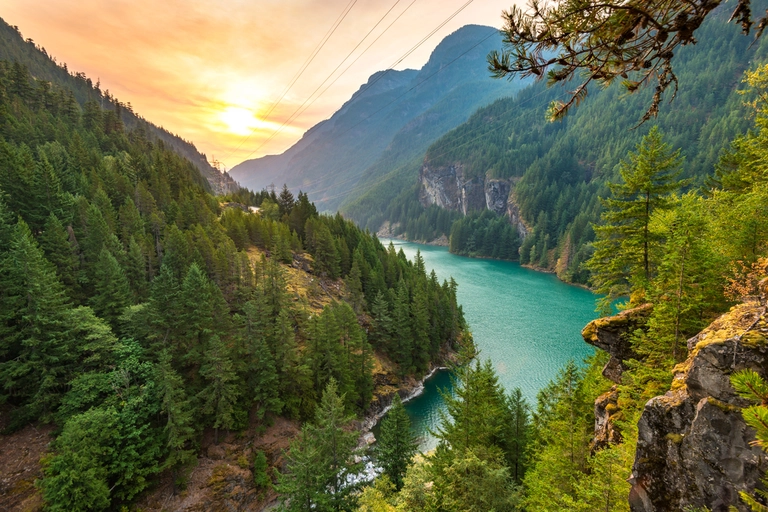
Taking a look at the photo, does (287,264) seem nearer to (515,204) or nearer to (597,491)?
(597,491)

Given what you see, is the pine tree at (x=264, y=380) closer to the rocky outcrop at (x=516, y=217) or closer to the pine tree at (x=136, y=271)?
the pine tree at (x=136, y=271)

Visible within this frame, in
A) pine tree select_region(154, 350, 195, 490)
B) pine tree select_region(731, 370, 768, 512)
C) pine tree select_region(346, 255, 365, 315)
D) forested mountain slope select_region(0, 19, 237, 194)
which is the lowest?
pine tree select_region(154, 350, 195, 490)

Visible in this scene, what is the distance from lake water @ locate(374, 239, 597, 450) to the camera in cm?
4178

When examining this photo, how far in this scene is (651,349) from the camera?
1159 centimetres

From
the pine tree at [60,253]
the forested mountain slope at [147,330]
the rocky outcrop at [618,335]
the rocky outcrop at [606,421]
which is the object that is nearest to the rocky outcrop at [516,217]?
the forested mountain slope at [147,330]

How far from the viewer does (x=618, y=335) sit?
1395cm

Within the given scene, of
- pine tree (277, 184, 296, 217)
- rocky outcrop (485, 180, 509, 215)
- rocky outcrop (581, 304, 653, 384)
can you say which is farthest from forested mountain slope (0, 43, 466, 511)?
rocky outcrop (485, 180, 509, 215)

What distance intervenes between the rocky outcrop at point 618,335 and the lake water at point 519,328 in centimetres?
1298

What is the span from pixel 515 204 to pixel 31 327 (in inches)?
6792

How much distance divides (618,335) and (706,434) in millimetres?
7744

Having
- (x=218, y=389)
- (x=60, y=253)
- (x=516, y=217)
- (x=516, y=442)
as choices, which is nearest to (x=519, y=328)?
(x=516, y=442)

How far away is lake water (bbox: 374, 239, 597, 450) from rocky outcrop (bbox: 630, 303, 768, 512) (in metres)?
17.8

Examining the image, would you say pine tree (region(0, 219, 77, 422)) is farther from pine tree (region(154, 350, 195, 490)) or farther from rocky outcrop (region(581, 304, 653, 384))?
rocky outcrop (region(581, 304, 653, 384))

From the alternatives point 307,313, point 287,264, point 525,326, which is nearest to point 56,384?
point 307,313
